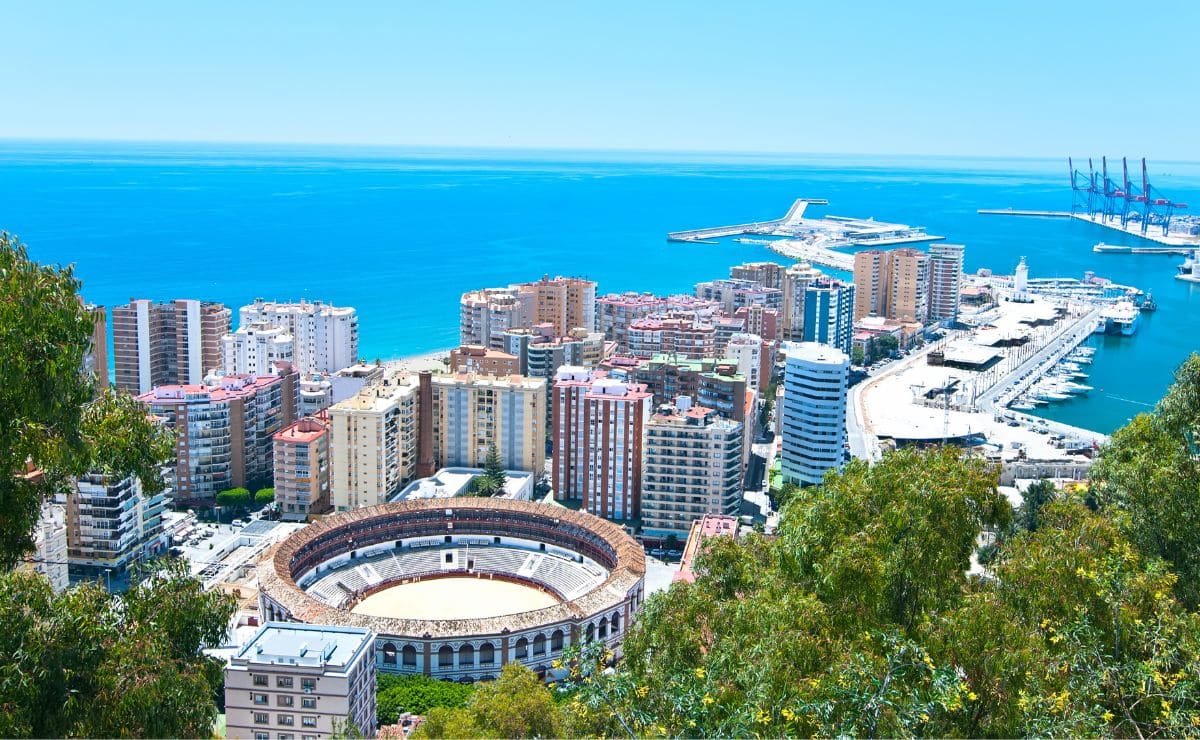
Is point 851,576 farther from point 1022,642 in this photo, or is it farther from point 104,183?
point 104,183

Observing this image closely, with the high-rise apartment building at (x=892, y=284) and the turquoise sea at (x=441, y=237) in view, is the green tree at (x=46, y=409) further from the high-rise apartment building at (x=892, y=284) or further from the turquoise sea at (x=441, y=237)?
the high-rise apartment building at (x=892, y=284)

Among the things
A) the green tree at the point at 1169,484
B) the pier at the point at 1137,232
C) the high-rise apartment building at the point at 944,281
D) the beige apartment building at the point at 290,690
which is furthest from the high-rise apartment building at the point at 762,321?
the pier at the point at 1137,232

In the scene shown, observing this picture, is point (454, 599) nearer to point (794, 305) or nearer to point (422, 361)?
point (422, 361)

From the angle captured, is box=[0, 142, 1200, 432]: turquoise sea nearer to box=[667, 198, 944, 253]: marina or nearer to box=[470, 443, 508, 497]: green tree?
box=[667, 198, 944, 253]: marina

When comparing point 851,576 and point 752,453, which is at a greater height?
point 851,576

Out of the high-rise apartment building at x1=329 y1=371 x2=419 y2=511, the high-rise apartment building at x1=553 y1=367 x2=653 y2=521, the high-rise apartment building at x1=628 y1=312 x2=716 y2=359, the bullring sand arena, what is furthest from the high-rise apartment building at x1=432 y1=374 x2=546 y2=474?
the high-rise apartment building at x1=628 y1=312 x2=716 y2=359

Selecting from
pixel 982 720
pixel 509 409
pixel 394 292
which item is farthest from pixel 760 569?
pixel 394 292
